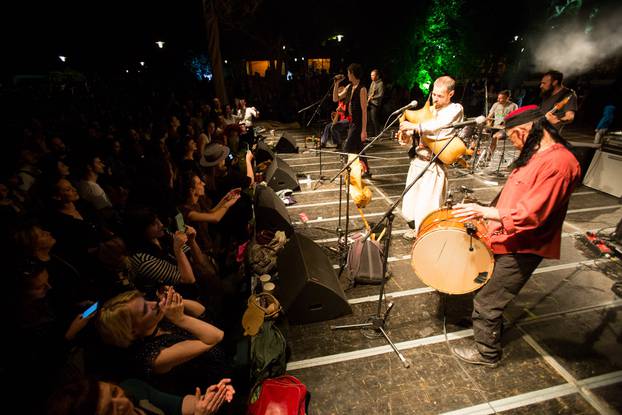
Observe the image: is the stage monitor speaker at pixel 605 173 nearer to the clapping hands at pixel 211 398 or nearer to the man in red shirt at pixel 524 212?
the man in red shirt at pixel 524 212

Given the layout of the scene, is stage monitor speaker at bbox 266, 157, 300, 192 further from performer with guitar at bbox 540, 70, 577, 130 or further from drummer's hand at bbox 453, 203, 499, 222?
performer with guitar at bbox 540, 70, 577, 130

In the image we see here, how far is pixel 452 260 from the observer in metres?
2.58

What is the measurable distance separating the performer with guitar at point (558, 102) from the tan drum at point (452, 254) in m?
4.66

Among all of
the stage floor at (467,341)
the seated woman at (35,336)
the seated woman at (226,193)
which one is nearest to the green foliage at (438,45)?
the stage floor at (467,341)

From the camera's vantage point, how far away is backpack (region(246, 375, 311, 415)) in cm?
225

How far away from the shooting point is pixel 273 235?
4336 mm

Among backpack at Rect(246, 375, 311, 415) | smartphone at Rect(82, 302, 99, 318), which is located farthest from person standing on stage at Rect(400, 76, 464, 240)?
smartphone at Rect(82, 302, 99, 318)

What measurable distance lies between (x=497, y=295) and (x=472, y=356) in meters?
0.70

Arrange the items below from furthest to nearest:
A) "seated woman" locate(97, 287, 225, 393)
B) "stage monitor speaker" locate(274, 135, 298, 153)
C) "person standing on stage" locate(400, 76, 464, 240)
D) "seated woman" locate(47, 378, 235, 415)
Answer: "stage monitor speaker" locate(274, 135, 298, 153), "person standing on stage" locate(400, 76, 464, 240), "seated woman" locate(97, 287, 225, 393), "seated woman" locate(47, 378, 235, 415)

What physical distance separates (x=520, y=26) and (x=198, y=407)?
2074cm

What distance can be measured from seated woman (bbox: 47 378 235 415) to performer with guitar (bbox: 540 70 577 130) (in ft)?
22.5

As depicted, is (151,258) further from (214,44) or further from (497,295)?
(214,44)

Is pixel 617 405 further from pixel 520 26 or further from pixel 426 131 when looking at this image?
pixel 520 26

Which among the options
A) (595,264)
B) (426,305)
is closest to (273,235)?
(426,305)
